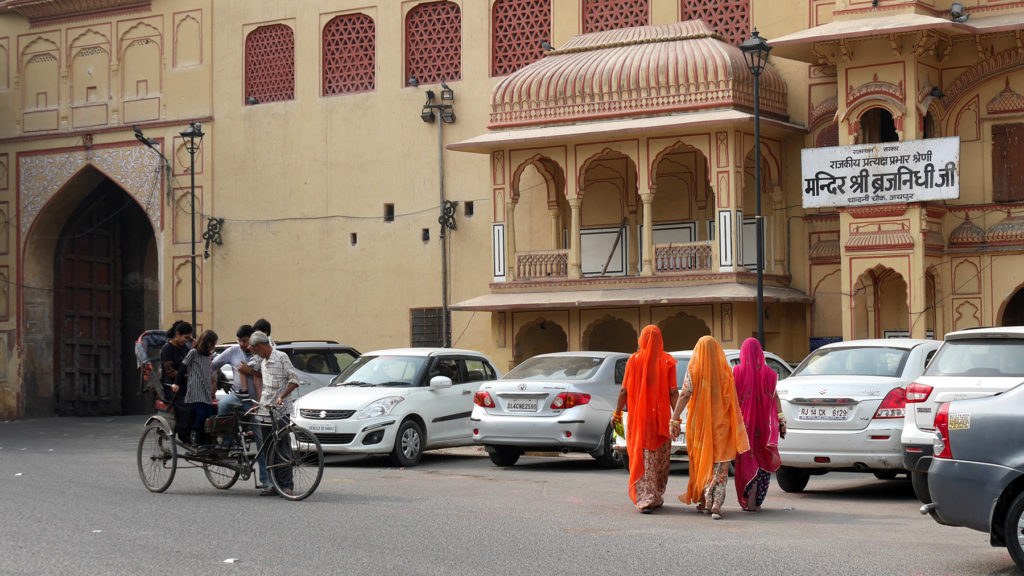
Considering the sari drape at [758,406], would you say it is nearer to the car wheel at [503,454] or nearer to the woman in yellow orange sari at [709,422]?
the woman in yellow orange sari at [709,422]

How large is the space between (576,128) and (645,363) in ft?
39.5

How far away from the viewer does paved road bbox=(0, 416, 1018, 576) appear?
28.2 ft

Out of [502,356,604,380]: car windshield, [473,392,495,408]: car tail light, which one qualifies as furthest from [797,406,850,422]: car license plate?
[473,392,495,408]: car tail light

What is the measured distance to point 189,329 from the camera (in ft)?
44.5

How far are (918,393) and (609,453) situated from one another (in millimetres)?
6910

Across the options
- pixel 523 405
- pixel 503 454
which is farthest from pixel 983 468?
pixel 503 454

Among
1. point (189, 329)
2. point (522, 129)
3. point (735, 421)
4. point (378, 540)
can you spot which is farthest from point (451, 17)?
point (378, 540)

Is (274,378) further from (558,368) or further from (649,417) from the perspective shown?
(558,368)

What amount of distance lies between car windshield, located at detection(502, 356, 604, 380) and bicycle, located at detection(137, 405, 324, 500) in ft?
14.2

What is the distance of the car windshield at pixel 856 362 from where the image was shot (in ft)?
43.1

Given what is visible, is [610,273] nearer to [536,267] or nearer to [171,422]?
[536,267]

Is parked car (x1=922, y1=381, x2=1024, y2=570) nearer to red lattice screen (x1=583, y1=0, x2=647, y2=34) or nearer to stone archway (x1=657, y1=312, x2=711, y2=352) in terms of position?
stone archway (x1=657, y1=312, x2=711, y2=352)

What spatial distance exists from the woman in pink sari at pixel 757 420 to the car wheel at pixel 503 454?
5376mm

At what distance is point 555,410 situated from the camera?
622 inches
